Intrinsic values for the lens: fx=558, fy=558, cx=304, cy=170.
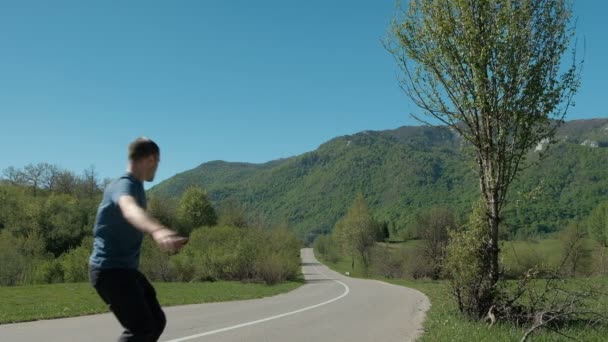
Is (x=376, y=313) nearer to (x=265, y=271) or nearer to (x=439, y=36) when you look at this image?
(x=439, y=36)

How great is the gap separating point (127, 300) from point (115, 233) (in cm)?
48

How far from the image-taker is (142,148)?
4223mm

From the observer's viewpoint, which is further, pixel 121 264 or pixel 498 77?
pixel 498 77

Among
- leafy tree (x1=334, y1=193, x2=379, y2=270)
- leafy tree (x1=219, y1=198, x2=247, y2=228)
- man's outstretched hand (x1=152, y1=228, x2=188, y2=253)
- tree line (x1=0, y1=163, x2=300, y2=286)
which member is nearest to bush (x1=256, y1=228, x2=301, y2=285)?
tree line (x1=0, y1=163, x2=300, y2=286)

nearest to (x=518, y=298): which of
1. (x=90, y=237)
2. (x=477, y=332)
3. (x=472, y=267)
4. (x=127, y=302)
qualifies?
(x=472, y=267)

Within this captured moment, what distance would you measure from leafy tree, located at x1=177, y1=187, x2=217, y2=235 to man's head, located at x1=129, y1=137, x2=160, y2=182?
76757 mm

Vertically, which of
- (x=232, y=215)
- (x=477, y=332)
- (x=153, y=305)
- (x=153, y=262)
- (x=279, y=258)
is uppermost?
(x=232, y=215)

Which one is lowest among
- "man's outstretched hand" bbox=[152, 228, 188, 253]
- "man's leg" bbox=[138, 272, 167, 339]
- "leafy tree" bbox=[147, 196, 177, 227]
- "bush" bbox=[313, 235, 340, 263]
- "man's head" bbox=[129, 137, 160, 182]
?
"bush" bbox=[313, 235, 340, 263]

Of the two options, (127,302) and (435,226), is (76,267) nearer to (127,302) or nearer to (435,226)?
(435,226)

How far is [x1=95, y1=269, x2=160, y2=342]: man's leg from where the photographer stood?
395 cm

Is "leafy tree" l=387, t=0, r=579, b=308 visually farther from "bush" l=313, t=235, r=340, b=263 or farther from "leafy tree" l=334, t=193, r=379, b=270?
"bush" l=313, t=235, r=340, b=263

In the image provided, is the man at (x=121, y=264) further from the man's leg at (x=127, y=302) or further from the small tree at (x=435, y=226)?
the small tree at (x=435, y=226)

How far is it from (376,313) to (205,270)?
3600 cm

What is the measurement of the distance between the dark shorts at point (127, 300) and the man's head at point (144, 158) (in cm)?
72
